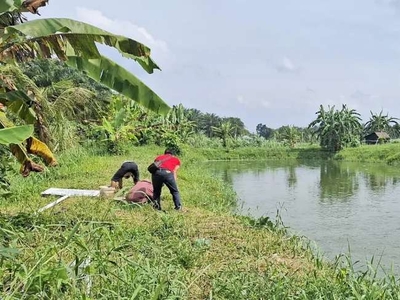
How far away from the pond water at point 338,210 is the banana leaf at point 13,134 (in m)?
3.06

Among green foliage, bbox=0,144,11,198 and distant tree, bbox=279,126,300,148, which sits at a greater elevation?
→ distant tree, bbox=279,126,300,148

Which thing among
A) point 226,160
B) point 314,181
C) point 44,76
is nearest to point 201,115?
point 226,160

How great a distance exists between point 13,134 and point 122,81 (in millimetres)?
1870

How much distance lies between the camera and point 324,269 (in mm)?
4270

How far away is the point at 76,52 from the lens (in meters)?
4.08

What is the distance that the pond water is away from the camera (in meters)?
7.05

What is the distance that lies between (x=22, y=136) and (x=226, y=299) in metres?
1.64

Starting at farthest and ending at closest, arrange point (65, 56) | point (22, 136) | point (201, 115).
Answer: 1. point (201, 115)
2. point (65, 56)
3. point (22, 136)

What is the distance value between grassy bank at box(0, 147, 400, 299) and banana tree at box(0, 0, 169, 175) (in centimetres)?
101

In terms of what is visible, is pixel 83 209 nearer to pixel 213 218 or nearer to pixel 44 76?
pixel 213 218

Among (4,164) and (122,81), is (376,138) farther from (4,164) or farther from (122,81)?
(122,81)

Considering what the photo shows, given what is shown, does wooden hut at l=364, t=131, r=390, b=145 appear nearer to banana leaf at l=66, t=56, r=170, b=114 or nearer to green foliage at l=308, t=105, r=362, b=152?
green foliage at l=308, t=105, r=362, b=152

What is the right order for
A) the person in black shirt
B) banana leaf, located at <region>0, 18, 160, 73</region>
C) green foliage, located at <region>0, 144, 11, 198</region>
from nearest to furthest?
1. banana leaf, located at <region>0, 18, 160, 73</region>
2. green foliage, located at <region>0, 144, 11, 198</region>
3. the person in black shirt

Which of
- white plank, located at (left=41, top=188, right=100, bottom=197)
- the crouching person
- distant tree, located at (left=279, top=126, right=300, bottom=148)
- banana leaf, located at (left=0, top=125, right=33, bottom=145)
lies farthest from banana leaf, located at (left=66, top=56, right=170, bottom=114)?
distant tree, located at (left=279, top=126, right=300, bottom=148)
